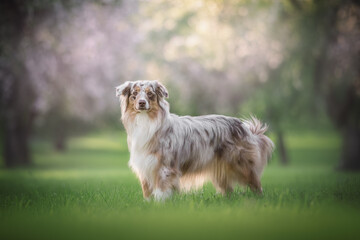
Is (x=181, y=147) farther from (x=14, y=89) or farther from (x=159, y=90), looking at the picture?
(x=14, y=89)

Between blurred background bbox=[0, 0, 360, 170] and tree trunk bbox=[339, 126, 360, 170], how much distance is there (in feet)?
0.12

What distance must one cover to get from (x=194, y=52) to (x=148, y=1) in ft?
11.4

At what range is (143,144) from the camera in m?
5.66

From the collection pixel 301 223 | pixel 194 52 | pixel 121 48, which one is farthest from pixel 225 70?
pixel 301 223

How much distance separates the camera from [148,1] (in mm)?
19609

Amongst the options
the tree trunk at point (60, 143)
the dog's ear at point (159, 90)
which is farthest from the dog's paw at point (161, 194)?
the tree trunk at point (60, 143)

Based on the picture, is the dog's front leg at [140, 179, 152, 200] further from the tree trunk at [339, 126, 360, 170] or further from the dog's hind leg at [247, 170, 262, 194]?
the tree trunk at [339, 126, 360, 170]

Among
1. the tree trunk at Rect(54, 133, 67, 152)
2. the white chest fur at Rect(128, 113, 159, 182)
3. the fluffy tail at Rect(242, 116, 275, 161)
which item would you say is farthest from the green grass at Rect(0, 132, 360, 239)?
the tree trunk at Rect(54, 133, 67, 152)

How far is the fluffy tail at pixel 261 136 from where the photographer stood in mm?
6516

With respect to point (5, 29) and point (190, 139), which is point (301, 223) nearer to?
point (190, 139)

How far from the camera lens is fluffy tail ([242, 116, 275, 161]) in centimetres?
652

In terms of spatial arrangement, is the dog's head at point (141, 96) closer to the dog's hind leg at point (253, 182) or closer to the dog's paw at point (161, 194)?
the dog's paw at point (161, 194)

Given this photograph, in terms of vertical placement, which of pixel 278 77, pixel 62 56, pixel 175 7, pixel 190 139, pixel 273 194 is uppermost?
pixel 175 7

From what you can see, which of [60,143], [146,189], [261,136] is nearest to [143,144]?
[146,189]
